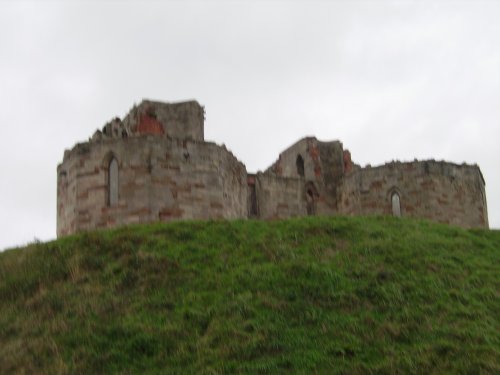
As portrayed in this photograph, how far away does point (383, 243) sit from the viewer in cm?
1591

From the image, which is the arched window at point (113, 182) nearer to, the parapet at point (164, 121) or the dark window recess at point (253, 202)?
the parapet at point (164, 121)

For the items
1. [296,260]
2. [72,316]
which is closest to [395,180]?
[296,260]

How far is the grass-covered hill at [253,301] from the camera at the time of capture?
1159 cm

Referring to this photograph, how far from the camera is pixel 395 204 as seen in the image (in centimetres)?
2497

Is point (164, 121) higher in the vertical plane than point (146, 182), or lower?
higher

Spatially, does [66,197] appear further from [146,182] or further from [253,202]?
[253,202]

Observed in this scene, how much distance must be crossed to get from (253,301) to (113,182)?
8.44m

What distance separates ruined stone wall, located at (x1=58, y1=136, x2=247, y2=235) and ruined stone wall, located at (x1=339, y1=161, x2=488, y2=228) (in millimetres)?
6064

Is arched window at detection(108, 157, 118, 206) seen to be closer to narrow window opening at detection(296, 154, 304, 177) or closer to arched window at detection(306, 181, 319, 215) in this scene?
arched window at detection(306, 181, 319, 215)

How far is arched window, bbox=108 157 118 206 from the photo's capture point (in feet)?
66.4

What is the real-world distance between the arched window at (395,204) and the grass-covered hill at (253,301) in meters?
7.37

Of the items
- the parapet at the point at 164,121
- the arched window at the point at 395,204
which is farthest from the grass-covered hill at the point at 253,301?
the arched window at the point at 395,204

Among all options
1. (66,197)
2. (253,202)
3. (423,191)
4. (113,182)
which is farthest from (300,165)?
(66,197)

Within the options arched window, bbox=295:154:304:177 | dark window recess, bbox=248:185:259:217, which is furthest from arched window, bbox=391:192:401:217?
dark window recess, bbox=248:185:259:217
